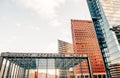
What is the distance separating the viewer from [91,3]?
6819cm

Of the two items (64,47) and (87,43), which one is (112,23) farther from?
(64,47)

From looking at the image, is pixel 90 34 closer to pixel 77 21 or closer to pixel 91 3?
pixel 77 21

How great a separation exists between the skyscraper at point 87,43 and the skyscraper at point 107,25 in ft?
115

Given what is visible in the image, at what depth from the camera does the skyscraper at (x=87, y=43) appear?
91.9 m

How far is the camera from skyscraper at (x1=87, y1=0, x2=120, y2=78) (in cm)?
4896

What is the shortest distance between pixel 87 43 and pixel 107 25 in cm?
4691

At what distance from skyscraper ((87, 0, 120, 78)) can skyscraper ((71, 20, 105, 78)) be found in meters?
35.0

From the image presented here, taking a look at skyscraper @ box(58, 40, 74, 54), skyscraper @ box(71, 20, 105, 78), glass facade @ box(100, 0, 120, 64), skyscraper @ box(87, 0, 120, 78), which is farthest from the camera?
skyscraper @ box(58, 40, 74, 54)

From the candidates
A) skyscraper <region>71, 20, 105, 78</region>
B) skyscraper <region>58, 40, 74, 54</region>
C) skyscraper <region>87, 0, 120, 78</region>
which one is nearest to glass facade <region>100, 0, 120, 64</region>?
skyscraper <region>87, 0, 120, 78</region>

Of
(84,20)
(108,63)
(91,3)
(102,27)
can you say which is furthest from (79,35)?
(108,63)

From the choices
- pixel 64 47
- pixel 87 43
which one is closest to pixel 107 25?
pixel 87 43

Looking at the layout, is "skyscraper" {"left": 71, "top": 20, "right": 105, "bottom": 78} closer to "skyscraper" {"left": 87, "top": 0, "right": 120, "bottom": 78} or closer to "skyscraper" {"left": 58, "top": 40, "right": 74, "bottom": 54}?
"skyscraper" {"left": 87, "top": 0, "right": 120, "bottom": 78}

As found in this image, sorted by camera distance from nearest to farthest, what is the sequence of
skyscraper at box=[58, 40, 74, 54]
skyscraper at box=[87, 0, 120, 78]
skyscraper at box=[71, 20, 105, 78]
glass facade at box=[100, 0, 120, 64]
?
glass facade at box=[100, 0, 120, 64]
skyscraper at box=[87, 0, 120, 78]
skyscraper at box=[71, 20, 105, 78]
skyscraper at box=[58, 40, 74, 54]

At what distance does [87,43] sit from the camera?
99.6 meters
